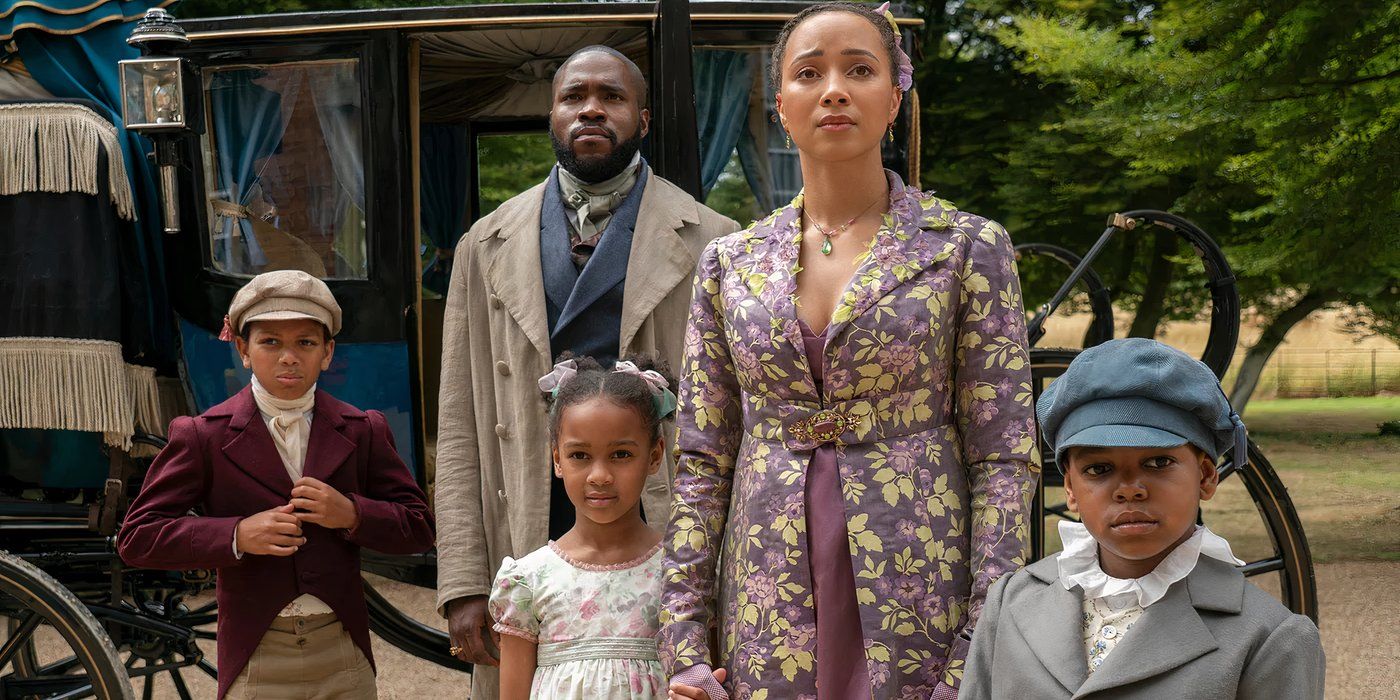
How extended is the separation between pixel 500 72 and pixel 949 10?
6989mm

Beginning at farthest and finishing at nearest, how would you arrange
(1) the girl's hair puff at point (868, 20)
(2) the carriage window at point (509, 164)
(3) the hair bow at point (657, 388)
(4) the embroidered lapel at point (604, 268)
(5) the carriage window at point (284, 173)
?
1. (2) the carriage window at point (509, 164)
2. (5) the carriage window at point (284, 173)
3. (4) the embroidered lapel at point (604, 268)
4. (3) the hair bow at point (657, 388)
5. (1) the girl's hair puff at point (868, 20)

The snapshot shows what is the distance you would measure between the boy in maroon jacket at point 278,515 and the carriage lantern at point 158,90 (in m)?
1.04

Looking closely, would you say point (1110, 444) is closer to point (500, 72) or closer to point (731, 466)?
point (731, 466)

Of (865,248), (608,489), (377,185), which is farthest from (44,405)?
(865,248)

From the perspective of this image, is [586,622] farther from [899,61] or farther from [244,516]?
[899,61]

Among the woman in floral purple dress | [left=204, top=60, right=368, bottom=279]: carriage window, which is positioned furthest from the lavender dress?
[left=204, top=60, right=368, bottom=279]: carriage window

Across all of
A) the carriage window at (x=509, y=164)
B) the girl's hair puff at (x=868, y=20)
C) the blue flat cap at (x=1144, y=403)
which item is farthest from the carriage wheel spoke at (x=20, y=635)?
the carriage window at (x=509, y=164)

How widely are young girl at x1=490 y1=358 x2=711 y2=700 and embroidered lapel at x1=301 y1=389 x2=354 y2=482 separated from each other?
646 mm

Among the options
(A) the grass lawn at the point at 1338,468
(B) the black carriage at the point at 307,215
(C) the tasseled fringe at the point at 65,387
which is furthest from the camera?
(A) the grass lawn at the point at 1338,468

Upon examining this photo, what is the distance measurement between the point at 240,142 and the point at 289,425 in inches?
60.9

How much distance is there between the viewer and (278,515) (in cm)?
299

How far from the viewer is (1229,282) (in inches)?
185

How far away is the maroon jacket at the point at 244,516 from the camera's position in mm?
3008

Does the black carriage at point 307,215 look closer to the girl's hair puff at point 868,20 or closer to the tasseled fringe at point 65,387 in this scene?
the tasseled fringe at point 65,387
